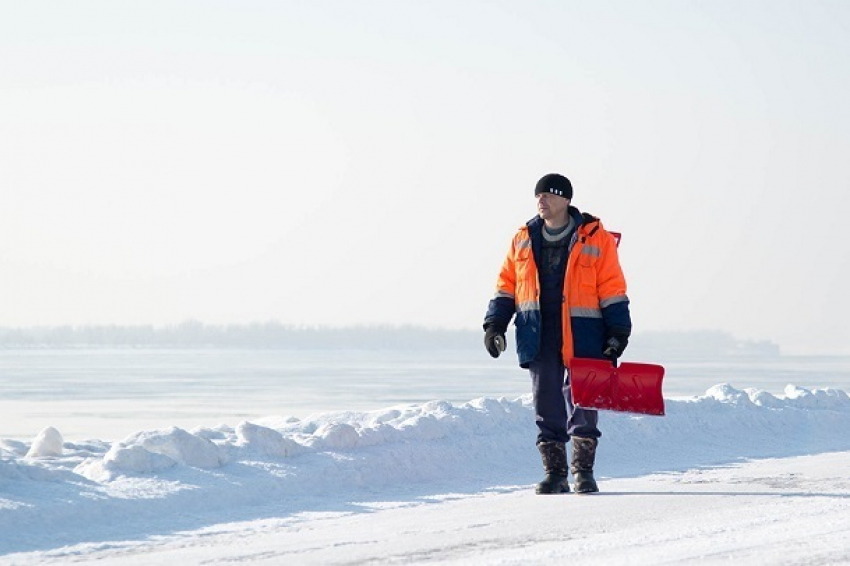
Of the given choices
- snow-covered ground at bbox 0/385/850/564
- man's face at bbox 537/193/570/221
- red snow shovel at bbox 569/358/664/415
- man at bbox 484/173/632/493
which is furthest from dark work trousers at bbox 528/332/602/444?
man's face at bbox 537/193/570/221

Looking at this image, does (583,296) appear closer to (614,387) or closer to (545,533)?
(614,387)

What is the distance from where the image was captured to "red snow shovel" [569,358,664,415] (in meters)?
7.15

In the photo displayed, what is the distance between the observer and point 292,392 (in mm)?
25500

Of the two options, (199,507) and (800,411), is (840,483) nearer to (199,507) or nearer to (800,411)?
(199,507)

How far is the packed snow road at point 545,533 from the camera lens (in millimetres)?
4844

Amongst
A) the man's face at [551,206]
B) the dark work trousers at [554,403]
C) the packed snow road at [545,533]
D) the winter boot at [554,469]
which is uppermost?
the man's face at [551,206]

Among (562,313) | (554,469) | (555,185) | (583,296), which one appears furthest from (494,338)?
(555,185)

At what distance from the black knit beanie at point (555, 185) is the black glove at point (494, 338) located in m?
0.79

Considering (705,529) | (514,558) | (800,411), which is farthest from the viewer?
(800,411)

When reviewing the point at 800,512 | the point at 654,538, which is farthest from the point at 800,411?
the point at 654,538

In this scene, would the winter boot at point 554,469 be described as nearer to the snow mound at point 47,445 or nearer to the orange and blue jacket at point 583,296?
the orange and blue jacket at point 583,296

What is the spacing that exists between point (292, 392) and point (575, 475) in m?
18.6

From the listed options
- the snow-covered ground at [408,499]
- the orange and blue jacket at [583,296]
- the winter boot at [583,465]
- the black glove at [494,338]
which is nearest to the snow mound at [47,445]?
the snow-covered ground at [408,499]

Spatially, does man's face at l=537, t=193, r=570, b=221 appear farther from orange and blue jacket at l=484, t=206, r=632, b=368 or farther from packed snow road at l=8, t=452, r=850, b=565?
packed snow road at l=8, t=452, r=850, b=565
